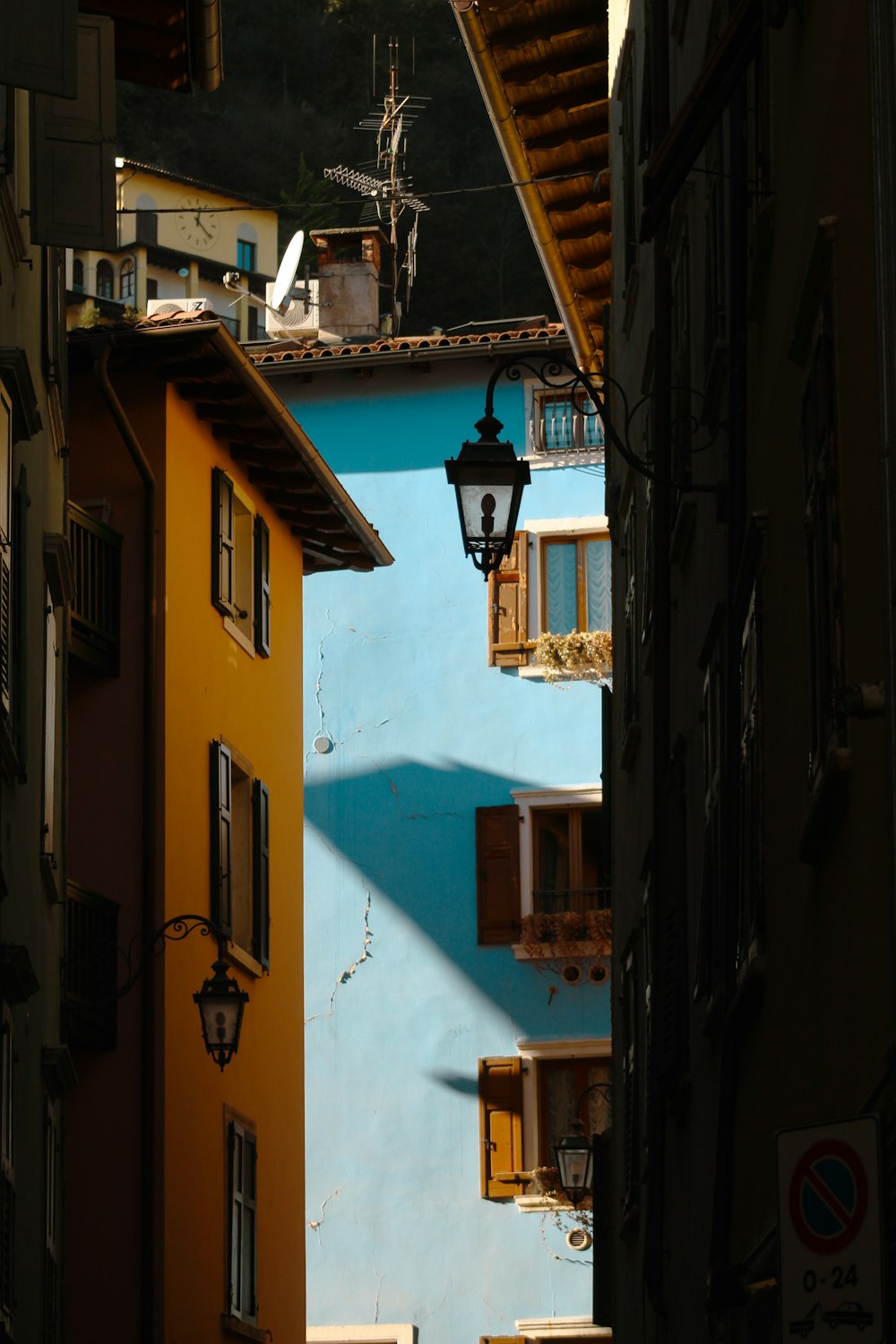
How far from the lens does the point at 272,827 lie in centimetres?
2102

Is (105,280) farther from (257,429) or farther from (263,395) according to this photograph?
(263,395)

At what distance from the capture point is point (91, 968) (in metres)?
16.6

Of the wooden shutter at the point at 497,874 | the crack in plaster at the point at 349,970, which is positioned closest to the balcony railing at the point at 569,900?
the wooden shutter at the point at 497,874


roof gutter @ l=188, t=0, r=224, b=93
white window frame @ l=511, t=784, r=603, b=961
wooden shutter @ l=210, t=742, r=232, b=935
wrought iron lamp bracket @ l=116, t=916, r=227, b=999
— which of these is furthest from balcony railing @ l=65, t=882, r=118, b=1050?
white window frame @ l=511, t=784, r=603, b=961

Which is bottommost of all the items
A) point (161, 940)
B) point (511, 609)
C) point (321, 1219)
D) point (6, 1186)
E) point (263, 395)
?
point (321, 1219)

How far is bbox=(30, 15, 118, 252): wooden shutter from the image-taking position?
40.1ft

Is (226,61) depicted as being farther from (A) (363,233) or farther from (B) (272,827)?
(B) (272,827)

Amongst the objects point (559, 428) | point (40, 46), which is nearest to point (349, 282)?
point (559, 428)

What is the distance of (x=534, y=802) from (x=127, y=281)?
130 ft

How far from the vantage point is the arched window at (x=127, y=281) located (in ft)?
205

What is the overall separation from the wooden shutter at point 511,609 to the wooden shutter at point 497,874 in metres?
1.78

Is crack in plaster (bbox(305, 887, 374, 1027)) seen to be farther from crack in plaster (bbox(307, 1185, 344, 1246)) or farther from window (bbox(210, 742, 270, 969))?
window (bbox(210, 742, 270, 969))

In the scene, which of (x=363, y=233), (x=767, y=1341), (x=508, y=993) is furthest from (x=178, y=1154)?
(x=363, y=233)

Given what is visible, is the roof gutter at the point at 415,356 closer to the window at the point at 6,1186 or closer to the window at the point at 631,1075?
the window at the point at 631,1075
